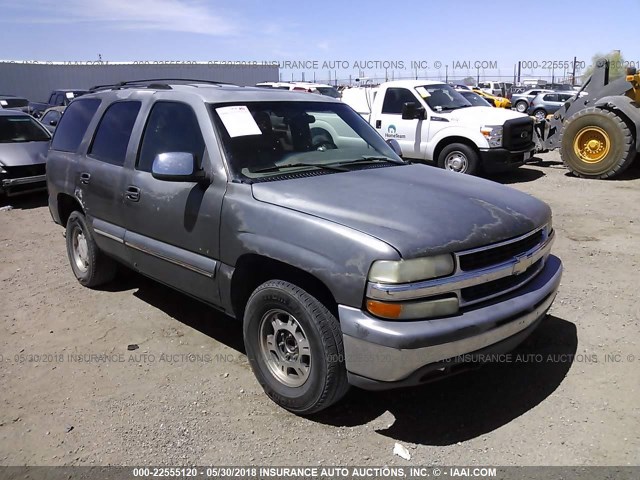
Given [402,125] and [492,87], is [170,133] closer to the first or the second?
[402,125]

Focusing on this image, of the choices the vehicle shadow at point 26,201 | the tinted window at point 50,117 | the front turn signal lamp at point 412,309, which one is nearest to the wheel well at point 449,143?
the vehicle shadow at point 26,201

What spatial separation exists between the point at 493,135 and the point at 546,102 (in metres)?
18.8

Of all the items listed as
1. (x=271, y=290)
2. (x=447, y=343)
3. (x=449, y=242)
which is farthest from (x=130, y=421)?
(x=449, y=242)

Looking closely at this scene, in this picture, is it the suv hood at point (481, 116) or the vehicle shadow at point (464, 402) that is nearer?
the vehicle shadow at point (464, 402)

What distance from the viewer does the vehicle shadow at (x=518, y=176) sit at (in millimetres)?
10844

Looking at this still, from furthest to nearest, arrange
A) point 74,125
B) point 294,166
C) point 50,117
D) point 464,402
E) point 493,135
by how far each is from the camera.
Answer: point 50,117, point 493,135, point 74,125, point 294,166, point 464,402

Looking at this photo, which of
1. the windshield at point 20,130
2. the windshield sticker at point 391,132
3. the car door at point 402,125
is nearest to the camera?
the windshield at point 20,130

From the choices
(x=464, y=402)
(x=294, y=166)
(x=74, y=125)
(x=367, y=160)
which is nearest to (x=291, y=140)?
(x=294, y=166)

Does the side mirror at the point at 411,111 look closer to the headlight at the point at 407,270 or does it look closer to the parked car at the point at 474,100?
the parked car at the point at 474,100

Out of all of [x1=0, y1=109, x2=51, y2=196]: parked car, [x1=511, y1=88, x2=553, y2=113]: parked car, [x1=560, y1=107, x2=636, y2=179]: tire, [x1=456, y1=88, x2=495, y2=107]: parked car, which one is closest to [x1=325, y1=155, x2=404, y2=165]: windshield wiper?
[x1=0, y1=109, x2=51, y2=196]: parked car

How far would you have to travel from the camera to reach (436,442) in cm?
296

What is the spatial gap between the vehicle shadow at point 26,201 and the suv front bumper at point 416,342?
28.7 ft

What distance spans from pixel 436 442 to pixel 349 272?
44.2 inches

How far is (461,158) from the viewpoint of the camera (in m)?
10.3
